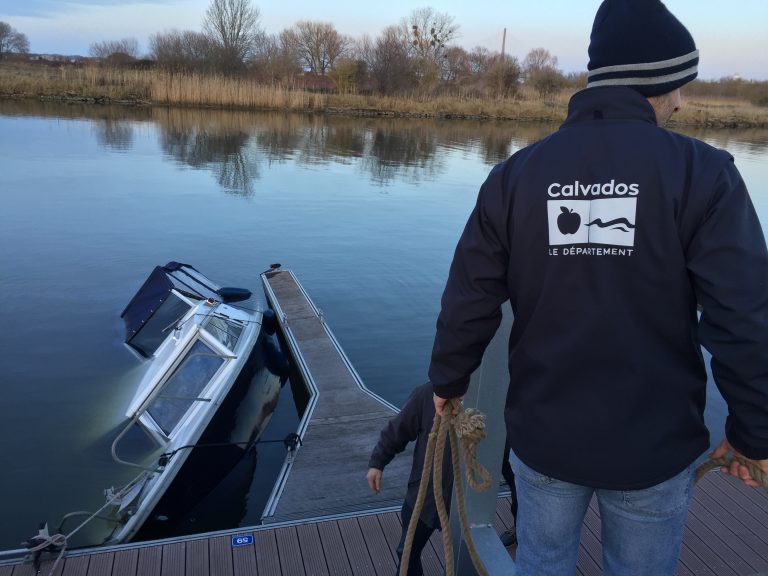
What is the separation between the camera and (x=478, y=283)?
5.44ft

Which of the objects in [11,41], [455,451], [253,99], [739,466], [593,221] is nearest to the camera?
[593,221]

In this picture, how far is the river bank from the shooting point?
3512 cm

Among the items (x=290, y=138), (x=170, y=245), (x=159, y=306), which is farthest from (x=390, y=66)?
(x=159, y=306)

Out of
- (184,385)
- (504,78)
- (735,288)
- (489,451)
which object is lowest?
(184,385)

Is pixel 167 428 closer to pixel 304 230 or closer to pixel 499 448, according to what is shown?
pixel 499 448

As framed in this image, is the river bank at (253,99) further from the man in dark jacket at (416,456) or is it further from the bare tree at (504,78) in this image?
the man in dark jacket at (416,456)

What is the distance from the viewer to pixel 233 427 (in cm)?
571

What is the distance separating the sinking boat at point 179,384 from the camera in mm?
4617

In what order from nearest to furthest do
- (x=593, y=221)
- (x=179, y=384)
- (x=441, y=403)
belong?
(x=593, y=221)
(x=441, y=403)
(x=179, y=384)

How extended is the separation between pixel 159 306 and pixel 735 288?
24.0 feet

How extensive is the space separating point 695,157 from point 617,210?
212 mm

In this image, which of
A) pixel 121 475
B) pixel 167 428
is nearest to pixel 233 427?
pixel 167 428

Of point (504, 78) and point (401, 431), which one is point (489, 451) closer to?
point (401, 431)

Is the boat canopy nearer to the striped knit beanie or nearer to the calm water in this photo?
the calm water
